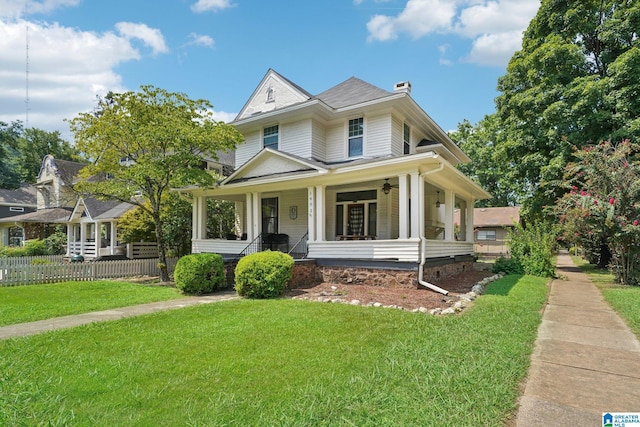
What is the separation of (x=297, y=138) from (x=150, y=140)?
17.4 ft

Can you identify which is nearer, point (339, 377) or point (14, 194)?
point (339, 377)

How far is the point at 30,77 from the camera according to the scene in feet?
77.4

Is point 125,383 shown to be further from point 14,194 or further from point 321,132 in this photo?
point 14,194

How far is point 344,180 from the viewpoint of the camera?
11.0m

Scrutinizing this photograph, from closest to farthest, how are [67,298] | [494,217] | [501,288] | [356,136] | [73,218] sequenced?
[67,298] → [501,288] → [356,136] → [73,218] → [494,217]

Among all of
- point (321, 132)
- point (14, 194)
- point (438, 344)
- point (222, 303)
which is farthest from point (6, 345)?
point (14, 194)

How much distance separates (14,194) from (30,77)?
1921cm

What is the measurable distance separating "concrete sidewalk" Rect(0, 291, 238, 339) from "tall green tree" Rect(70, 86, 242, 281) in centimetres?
513

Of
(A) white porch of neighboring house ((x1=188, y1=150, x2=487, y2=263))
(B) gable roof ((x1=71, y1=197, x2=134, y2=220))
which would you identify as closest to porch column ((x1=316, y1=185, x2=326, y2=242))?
(A) white porch of neighboring house ((x1=188, y1=150, x2=487, y2=263))

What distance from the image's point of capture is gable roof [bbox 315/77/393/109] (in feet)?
44.4

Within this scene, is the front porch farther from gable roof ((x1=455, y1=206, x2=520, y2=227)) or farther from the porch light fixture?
gable roof ((x1=455, y1=206, x2=520, y2=227))

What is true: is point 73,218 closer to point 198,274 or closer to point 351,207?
point 198,274

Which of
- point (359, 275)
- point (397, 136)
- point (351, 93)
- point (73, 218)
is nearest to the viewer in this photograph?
point (359, 275)

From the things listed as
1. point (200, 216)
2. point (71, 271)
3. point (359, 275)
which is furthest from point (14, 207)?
point (359, 275)
